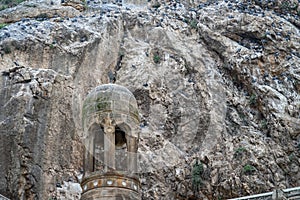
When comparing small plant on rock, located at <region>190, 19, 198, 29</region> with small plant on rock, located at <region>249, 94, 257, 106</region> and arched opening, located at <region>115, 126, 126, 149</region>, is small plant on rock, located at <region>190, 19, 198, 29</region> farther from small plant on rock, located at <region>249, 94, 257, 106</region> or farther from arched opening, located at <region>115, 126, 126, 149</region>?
arched opening, located at <region>115, 126, 126, 149</region>

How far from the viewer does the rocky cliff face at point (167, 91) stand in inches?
696

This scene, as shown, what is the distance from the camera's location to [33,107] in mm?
17891

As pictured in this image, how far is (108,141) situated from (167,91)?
922 cm

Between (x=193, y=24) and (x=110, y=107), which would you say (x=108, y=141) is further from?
(x=193, y=24)

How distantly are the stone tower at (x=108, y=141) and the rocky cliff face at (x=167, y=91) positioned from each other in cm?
524

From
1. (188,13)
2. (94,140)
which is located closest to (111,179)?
(94,140)

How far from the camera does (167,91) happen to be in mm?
21047

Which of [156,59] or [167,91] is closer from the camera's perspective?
[167,91]

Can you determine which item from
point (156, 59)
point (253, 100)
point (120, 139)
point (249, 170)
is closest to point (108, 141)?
point (120, 139)

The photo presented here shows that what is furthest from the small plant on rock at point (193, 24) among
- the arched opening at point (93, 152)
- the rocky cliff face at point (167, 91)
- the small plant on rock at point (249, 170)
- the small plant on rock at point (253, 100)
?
the arched opening at point (93, 152)

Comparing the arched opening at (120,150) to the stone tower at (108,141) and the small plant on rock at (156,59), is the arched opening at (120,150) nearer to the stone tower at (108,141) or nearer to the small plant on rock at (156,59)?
the stone tower at (108,141)

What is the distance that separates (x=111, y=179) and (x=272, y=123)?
974 centimetres

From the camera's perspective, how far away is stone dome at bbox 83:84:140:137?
1209 centimetres

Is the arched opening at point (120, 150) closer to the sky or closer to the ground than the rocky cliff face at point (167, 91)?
closer to the ground
